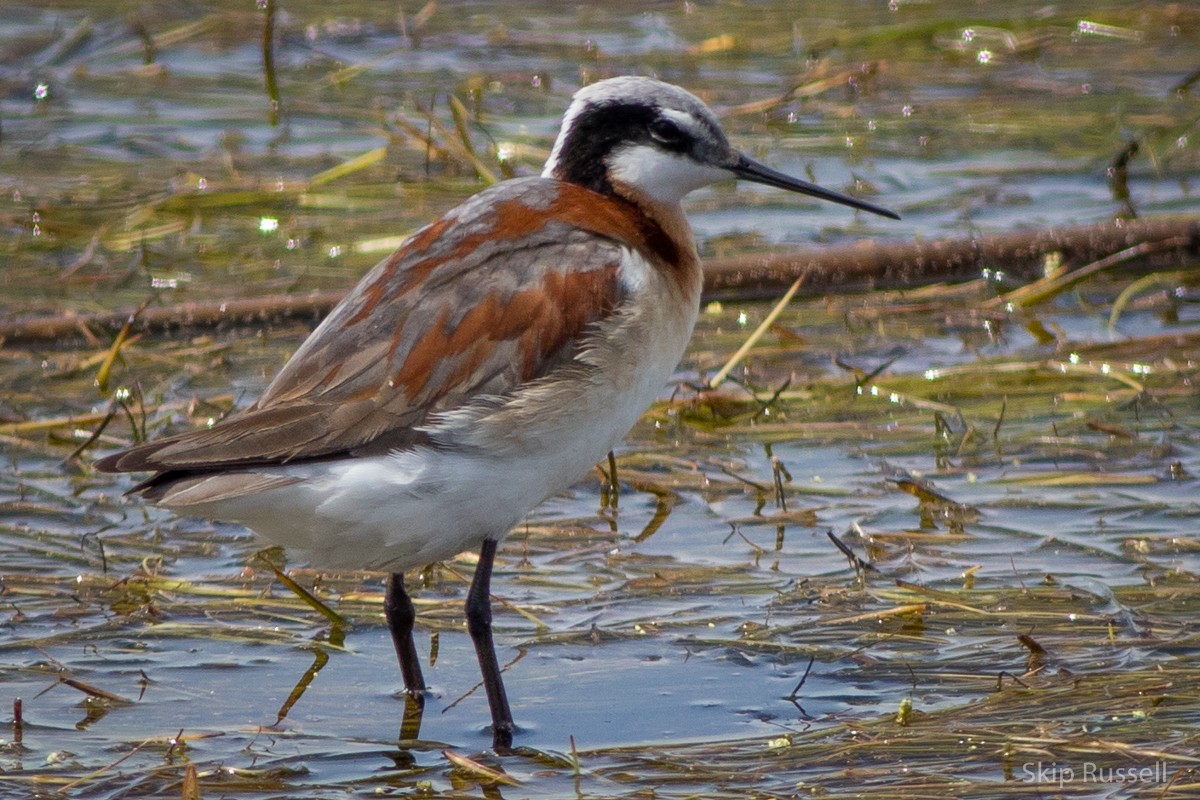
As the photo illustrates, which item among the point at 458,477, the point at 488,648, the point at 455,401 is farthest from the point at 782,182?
the point at 488,648

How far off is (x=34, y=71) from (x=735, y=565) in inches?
307

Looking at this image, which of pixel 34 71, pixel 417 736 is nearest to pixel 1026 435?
pixel 417 736

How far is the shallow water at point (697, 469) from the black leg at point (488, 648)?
94 millimetres

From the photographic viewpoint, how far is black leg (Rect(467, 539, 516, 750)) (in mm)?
5125

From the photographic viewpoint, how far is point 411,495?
4941mm

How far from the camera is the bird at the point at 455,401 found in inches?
192

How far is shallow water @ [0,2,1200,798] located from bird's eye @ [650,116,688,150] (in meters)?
1.36

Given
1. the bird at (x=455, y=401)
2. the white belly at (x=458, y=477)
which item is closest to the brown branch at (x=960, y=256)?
the bird at (x=455, y=401)

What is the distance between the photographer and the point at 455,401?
5.04 metres

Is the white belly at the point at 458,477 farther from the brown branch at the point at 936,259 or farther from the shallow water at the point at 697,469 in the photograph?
the brown branch at the point at 936,259

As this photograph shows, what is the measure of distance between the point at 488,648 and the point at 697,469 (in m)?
2.03

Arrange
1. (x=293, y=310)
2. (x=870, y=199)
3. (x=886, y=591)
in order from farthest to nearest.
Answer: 1. (x=870, y=199)
2. (x=293, y=310)
3. (x=886, y=591)

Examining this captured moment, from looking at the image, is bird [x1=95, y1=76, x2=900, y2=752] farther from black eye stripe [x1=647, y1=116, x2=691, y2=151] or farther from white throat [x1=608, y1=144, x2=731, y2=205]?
black eye stripe [x1=647, y1=116, x2=691, y2=151]

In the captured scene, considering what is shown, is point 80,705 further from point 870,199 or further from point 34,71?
point 34,71
